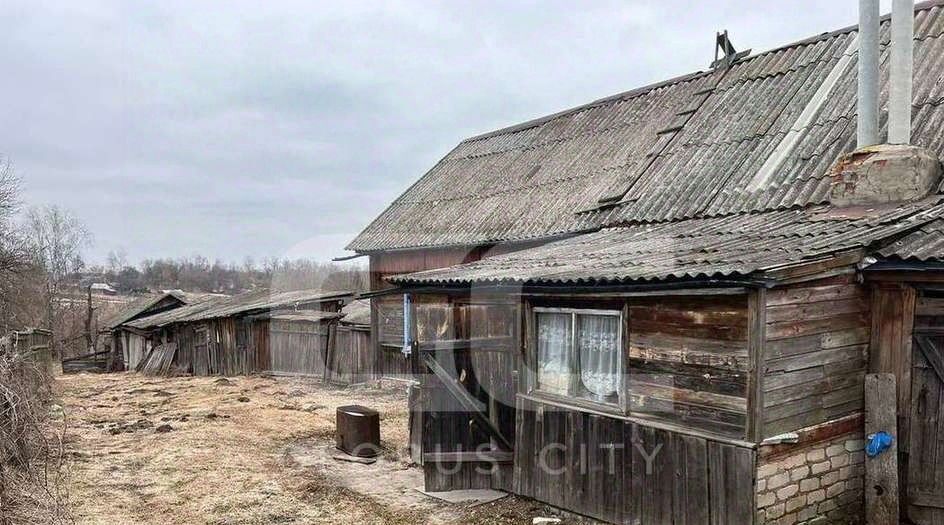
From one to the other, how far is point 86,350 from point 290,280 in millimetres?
19652

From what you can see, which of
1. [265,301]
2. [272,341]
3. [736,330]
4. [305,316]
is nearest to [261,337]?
[272,341]

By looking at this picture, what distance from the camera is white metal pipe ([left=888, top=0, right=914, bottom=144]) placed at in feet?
22.4

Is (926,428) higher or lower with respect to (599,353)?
lower

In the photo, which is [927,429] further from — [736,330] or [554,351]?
[554,351]

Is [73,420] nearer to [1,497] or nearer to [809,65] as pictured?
[1,497]

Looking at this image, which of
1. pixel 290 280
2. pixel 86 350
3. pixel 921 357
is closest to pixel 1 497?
pixel 921 357

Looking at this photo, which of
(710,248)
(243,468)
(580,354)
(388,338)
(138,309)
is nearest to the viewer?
(710,248)

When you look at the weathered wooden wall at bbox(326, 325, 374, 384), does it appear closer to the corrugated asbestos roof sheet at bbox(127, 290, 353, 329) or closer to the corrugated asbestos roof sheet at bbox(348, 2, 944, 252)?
the corrugated asbestos roof sheet at bbox(127, 290, 353, 329)

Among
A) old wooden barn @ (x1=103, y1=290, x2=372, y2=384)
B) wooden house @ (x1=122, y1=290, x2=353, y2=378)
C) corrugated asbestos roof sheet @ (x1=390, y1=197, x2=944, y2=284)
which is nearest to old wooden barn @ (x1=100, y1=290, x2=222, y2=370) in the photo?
old wooden barn @ (x1=103, y1=290, x2=372, y2=384)

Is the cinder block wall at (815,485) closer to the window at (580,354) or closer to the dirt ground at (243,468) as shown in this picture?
the window at (580,354)

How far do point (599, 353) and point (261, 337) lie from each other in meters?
15.7

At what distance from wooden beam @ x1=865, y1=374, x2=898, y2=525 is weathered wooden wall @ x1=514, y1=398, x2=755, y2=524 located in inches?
58.8

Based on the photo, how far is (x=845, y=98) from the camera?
28.8ft

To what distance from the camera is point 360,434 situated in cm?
971
